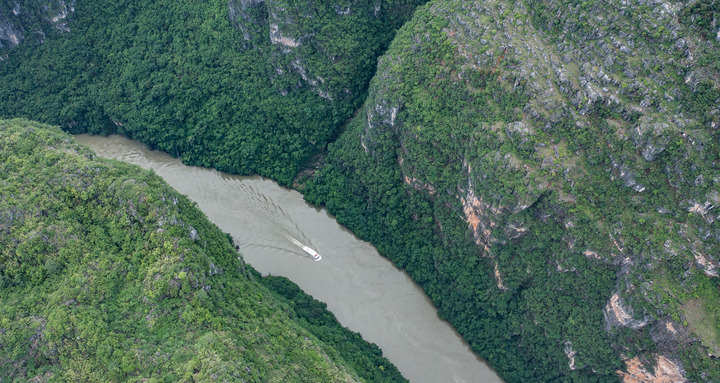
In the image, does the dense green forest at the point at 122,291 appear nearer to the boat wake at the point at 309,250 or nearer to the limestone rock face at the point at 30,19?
the boat wake at the point at 309,250

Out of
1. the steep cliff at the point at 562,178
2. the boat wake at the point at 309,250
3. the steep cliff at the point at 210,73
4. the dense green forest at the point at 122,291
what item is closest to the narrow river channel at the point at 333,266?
the boat wake at the point at 309,250

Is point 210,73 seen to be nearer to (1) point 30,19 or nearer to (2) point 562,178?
(1) point 30,19

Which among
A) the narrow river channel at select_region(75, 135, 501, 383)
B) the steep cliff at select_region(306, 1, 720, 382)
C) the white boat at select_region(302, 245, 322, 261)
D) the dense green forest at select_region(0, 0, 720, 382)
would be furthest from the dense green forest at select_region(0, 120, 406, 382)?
the steep cliff at select_region(306, 1, 720, 382)

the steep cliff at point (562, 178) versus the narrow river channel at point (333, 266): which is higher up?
the steep cliff at point (562, 178)

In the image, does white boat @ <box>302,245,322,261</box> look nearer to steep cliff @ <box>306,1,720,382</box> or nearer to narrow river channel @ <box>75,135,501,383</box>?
narrow river channel @ <box>75,135,501,383</box>

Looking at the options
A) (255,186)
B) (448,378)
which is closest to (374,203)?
(255,186)

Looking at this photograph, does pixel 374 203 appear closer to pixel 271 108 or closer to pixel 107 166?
pixel 271 108
